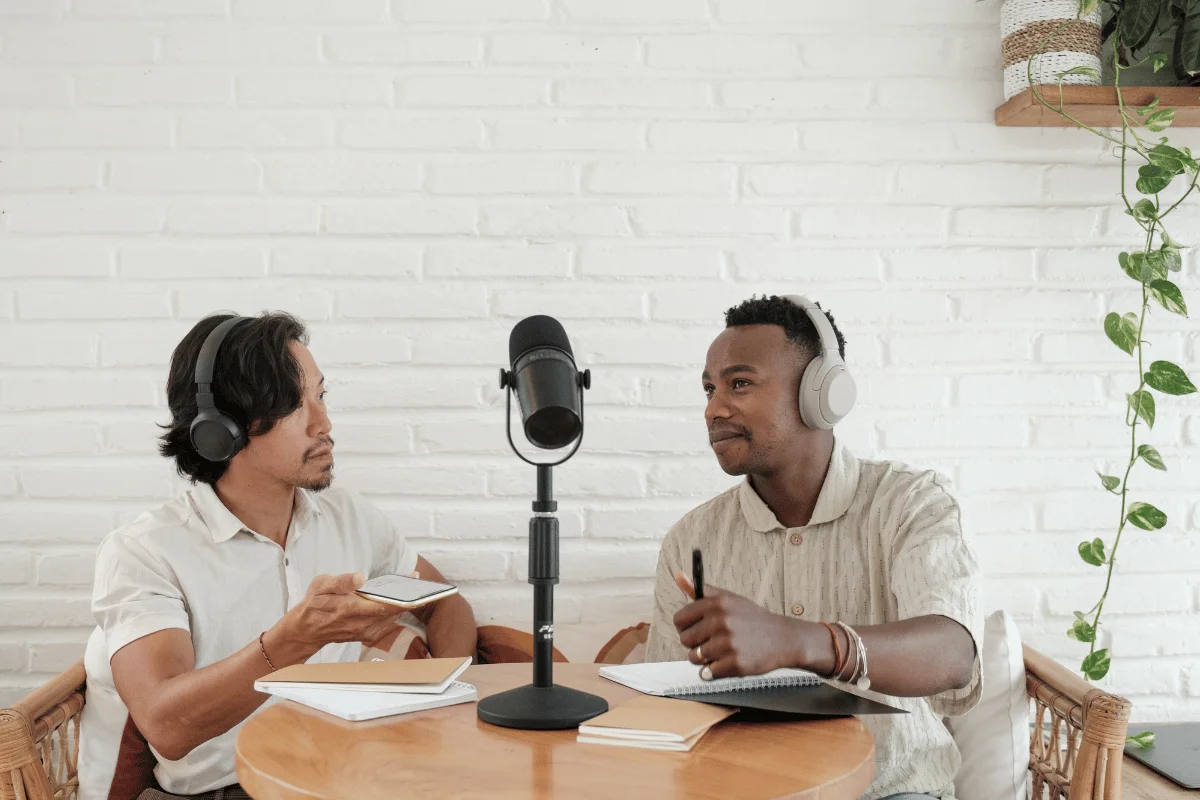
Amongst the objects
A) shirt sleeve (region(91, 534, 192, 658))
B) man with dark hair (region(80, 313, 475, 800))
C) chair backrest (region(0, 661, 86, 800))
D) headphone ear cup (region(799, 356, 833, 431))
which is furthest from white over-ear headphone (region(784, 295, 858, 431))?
chair backrest (region(0, 661, 86, 800))

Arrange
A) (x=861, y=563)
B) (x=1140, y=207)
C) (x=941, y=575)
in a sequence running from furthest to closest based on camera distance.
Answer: (x=1140, y=207), (x=861, y=563), (x=941, y=575)

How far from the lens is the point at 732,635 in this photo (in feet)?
4.09

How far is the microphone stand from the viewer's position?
1.32 m

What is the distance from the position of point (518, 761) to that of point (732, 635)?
29 cm

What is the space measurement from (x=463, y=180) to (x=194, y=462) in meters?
0.81

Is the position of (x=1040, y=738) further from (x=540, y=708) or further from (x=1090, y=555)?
(x=540, y=708)

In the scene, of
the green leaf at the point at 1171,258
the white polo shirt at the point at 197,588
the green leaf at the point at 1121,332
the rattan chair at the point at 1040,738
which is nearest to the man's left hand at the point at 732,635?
the rattan chair at the point at 1040,738

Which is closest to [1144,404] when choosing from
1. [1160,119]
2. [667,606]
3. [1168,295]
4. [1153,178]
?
[1168,295]

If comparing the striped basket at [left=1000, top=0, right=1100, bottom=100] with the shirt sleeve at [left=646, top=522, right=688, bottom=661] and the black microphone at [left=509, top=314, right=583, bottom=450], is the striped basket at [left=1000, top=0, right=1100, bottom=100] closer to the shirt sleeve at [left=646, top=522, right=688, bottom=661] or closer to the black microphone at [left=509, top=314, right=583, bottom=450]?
the shirt sleeve at [left=646, top=522, right=688, bottom=661]

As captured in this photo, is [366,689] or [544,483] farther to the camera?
[366,689]

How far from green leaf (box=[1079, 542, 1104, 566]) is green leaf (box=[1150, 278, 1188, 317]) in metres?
0.51

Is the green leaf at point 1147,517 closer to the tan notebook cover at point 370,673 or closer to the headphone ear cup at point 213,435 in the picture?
the tan notebook cover at point 370,673

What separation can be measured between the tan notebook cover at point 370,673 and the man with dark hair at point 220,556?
14 centimetres

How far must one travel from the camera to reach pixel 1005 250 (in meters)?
2.28
